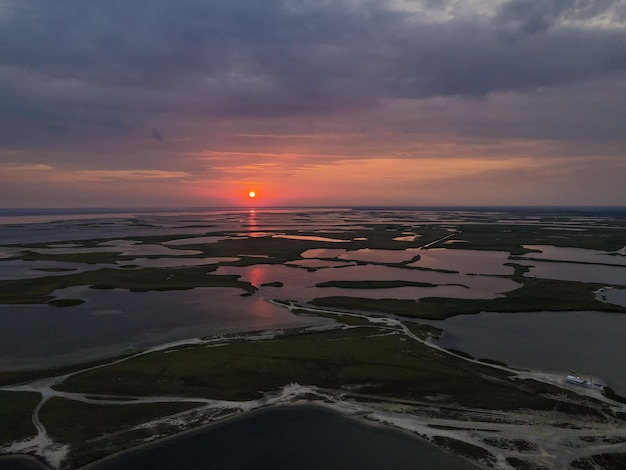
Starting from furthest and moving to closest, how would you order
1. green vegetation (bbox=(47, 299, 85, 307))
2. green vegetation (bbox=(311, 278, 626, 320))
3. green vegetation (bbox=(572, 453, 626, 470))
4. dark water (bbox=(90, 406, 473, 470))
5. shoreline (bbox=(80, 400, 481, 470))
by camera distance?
green vegetation (bbox=(47, 299, 85, 307)) → green vegetation (bbox=(311, 278, 626, 320)) → shoreline (bbox=(80, 400, 481, 470)) → dark water (bbox=(90, 406, 473, 470)) → green vegetation (bbox=(572, 453, 626, 470))

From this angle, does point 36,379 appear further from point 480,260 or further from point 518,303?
point 480,260

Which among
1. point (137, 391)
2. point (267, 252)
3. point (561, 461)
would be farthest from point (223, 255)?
point (561, 461)

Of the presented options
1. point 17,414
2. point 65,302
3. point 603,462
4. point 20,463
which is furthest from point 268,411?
point 65,302

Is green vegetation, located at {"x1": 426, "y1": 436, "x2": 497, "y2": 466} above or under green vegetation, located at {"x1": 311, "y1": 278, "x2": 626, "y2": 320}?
under

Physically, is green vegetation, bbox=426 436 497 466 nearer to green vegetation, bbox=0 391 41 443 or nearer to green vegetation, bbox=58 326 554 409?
green vegetation, bbox=58 326 554 409

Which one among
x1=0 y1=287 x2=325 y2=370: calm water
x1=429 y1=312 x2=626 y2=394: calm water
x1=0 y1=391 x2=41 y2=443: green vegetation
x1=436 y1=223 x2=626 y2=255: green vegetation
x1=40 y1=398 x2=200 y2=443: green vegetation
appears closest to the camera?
x1=0 y1=391 x2=41 y2=443: green vegetation

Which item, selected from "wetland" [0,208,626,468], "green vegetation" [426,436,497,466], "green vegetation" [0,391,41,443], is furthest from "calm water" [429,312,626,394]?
"green vegetation" [0,391,41,443]
